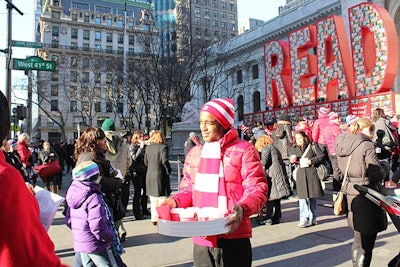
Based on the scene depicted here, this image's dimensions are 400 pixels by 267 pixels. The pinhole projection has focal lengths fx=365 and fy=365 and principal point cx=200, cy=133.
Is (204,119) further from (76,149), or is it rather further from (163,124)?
(163,124)

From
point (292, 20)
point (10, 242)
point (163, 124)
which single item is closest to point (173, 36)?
point (163, 124)

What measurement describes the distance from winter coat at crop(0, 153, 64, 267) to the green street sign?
35.4 ft

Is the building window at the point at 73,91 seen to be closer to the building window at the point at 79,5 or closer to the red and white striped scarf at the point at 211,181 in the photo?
the red and white striped scarf at the point at 211,181

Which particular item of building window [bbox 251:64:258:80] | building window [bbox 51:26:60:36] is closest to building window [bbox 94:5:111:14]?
building window [bbox 51:26:60:36]

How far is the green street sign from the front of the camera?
11.0m

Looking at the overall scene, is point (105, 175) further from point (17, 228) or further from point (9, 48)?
point (9, 48)

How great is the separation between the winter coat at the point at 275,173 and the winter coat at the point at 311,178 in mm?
236

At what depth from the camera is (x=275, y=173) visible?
6.67 meters

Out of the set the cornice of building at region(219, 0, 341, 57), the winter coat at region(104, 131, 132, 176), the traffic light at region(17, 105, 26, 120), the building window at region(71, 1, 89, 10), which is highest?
the building window at region(71, 1, 89, 10)

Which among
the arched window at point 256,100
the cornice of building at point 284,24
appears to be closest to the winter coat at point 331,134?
the cornice of building at point 284,24

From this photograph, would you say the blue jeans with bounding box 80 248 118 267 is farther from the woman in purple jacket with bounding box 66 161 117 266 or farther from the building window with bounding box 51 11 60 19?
the building window with bounding box 51 11 60 19

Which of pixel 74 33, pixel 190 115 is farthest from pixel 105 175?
pixel 74 33

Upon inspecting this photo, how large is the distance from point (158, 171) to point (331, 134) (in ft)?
15.6

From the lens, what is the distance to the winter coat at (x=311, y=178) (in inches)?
253
